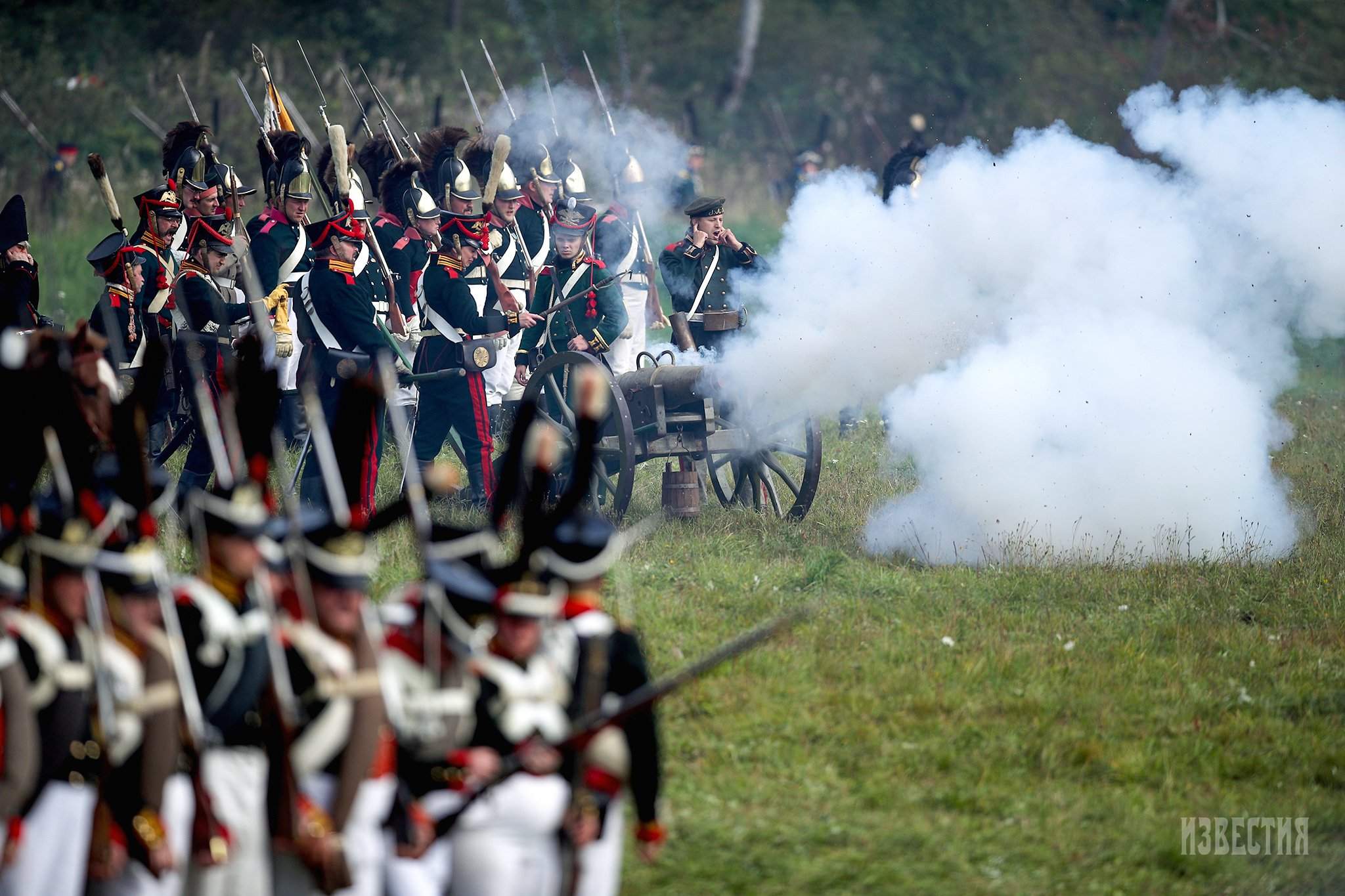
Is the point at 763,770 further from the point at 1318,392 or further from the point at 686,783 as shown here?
the point at 1318,392

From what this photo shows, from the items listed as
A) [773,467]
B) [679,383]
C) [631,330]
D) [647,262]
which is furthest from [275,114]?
[773,467]

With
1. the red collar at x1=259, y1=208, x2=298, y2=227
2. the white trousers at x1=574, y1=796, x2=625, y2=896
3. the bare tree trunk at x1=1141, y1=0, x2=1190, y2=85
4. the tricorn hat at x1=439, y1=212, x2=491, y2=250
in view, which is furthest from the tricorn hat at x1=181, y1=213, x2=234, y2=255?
the bare tree trunk at x1=1141, y1=0, x2=1190, y2=85

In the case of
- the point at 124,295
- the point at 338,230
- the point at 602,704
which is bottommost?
the point at 602,704

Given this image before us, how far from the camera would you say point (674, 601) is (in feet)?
27.5

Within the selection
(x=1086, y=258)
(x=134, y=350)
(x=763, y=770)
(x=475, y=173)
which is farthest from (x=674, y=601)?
(x=475, y=173)

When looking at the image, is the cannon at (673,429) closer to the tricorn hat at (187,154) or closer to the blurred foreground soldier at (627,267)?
the blurred foreground soldier at (627,267)

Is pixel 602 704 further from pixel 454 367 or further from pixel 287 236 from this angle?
pixel 287 236

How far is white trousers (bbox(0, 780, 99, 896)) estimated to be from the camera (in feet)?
13.5

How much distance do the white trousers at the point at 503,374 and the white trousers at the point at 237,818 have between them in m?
7.28

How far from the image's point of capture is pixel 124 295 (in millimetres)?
10734

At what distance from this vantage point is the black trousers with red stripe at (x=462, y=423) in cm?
1045

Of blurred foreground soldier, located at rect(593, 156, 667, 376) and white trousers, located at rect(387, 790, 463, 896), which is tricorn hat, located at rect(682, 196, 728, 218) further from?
white trousers, located at rect(387, 790, 463, 896)

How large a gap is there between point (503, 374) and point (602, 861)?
24.3ft

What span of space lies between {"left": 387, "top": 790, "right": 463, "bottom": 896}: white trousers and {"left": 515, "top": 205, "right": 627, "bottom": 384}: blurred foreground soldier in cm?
695
